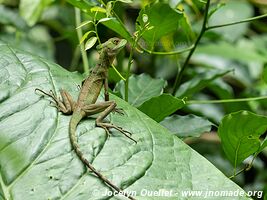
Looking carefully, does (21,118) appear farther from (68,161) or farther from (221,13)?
(221,13)

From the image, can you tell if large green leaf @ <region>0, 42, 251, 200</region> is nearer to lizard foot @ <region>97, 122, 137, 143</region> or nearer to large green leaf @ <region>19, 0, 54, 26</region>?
lizard foot @ <region>97, 122, 137, 143</region>

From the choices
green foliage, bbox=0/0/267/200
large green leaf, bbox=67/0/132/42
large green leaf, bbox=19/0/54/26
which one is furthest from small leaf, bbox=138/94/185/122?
large green leaf, bbox=19/0/54/26

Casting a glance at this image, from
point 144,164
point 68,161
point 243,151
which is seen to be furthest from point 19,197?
point 243,151

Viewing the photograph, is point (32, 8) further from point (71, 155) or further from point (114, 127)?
point (71, 155)

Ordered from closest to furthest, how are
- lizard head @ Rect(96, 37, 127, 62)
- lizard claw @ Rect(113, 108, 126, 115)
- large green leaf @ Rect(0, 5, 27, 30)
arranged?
1. lizard claw @ Rect(113, 108, 126, 115)
2. lizard head @ Rect(96, 37, 127, 62)
3. large green leaf @ Rect(0, 5, 27, 30)

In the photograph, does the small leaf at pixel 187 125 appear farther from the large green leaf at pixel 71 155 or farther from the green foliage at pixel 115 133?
the large green leaf at pixel 71 155

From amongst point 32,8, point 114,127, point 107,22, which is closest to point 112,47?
point 107,22
